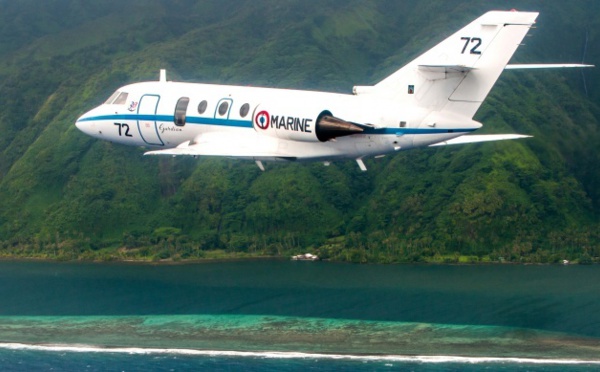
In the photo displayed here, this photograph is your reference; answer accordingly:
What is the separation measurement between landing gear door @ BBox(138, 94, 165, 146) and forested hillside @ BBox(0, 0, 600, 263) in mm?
47720

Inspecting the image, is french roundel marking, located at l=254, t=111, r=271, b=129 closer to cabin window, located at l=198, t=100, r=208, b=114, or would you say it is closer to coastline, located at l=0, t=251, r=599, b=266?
cabin window, located at l=198, t=100, r=208, b=114

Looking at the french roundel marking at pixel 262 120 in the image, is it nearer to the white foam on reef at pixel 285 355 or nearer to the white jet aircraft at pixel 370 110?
the white jet aircraft at pixel 370 110

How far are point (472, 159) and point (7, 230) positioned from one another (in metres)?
47.5

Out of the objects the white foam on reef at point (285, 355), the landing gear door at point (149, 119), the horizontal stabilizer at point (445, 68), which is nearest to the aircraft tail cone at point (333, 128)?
the horizontal stabilizer at point (445, 68)

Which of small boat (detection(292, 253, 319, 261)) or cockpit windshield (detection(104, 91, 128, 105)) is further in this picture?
small boat (detection(292, 253, 319, 261))

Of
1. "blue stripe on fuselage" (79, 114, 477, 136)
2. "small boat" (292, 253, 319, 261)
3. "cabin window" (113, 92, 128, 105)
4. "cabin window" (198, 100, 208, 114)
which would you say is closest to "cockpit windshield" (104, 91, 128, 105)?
"cabin window" (113, 92, 128, 105)

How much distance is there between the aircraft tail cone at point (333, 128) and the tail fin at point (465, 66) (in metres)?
3.09

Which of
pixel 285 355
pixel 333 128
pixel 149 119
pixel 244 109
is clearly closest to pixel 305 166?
pixel 285 355

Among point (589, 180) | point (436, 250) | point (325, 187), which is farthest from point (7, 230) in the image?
point (589, 180)

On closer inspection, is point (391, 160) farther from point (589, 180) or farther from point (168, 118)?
point (168, 118)

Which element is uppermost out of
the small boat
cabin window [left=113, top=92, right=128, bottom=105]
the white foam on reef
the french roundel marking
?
cabin window [left=113, top=92, right=128, bottom=105]

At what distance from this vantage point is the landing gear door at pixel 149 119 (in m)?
63.4

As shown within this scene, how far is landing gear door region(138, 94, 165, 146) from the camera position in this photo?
63.4 meters

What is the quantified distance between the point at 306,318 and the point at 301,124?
3949cm
